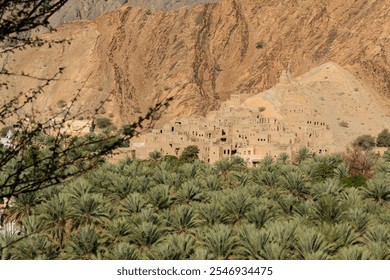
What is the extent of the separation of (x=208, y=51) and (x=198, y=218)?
83847 mm

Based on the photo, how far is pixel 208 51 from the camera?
4370 inches

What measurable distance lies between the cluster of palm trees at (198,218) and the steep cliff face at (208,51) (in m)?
59.8

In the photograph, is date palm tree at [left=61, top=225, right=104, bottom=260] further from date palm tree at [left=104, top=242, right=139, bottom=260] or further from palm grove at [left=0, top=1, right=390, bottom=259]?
date palm tree at [left=104, top=242, right=139, bottom=260]

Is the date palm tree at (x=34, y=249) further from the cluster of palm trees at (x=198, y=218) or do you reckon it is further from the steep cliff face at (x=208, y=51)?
the steep cliff face at (x=208, y=51)

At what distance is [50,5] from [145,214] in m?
16.2

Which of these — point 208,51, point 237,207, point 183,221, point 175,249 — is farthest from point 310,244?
point 208,51

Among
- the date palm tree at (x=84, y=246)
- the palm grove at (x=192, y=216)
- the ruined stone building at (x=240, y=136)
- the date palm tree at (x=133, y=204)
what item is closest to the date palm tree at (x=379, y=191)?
the palm grove at (x=192, y=216)

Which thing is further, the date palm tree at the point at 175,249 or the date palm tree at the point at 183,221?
the date palm tree at the point at 183,221

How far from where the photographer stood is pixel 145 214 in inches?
1065

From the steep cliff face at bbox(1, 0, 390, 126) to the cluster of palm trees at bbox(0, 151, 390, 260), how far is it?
5978 centimetres

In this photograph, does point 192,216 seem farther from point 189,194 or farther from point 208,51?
point 208,51

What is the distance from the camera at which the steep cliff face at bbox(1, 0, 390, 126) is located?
97750mm

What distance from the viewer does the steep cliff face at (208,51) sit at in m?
97.8

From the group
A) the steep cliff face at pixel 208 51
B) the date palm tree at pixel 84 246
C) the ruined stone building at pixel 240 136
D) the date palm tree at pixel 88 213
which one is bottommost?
the date palm tree at pixel 84 246
